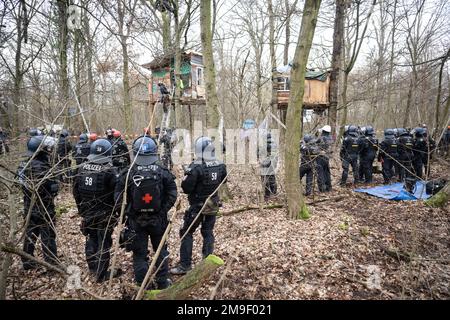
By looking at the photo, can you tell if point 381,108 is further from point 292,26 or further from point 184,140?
point 184,140

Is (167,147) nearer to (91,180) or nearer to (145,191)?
(91,180)

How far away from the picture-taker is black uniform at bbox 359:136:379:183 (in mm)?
10570

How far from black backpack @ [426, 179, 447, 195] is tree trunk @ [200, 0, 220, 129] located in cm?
687

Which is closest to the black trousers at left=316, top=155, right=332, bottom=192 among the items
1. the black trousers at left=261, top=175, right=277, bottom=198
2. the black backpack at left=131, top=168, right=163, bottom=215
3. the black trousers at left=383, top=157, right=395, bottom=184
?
the black trousers at left=261, top=175, right=277, bottom=198

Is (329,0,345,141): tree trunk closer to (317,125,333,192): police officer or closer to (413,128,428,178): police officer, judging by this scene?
(317,125,333,192): police officer

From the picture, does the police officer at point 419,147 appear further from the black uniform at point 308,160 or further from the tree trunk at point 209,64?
the tree trunk at point 209,64

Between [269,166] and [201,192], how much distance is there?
4.46 m

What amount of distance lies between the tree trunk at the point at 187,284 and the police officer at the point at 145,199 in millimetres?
972

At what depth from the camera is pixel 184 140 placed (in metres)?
14.3

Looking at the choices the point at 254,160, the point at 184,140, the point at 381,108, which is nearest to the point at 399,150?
the point at 254,160

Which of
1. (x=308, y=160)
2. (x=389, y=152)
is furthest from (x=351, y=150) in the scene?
(x=308, y=160)

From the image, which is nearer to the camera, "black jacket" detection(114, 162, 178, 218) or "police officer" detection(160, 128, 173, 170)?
"black jacket" detection(114, 162, 178, 218)

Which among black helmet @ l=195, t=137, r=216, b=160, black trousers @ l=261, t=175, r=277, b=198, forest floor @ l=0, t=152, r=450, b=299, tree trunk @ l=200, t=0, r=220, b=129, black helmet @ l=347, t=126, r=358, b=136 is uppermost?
tree trunk @ l=200, t=0, r=220, b=129

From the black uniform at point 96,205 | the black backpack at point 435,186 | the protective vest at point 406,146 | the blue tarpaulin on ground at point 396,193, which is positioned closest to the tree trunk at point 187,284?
the black uniform at point 96,205
